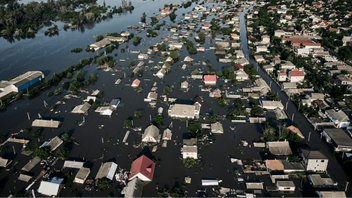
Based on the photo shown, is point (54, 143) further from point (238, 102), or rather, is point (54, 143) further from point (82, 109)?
point (238, 102)

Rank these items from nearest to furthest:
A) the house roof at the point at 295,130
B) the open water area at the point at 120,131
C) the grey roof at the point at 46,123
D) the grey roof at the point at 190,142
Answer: the open water area at the point at 120,131 < the grey roof at the point at 190,142 < the house roof at the point at 295,130 < the grey roof at the point at 46,123

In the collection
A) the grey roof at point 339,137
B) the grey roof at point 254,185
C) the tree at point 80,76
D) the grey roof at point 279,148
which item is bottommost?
the grey roof at point 254,185

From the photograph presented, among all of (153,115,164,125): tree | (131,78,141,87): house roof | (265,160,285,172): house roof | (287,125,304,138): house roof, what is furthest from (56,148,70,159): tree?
(287,125,304,138): house roof

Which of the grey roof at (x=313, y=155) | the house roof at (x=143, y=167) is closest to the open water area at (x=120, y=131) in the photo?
the house roof at (x=143, y=167)

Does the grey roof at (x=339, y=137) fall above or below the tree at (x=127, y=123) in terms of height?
below

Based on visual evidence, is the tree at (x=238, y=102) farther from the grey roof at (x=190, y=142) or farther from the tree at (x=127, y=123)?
the tree at (x=127, y=123)

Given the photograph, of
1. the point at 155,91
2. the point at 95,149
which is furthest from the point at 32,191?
the point at 155,91
